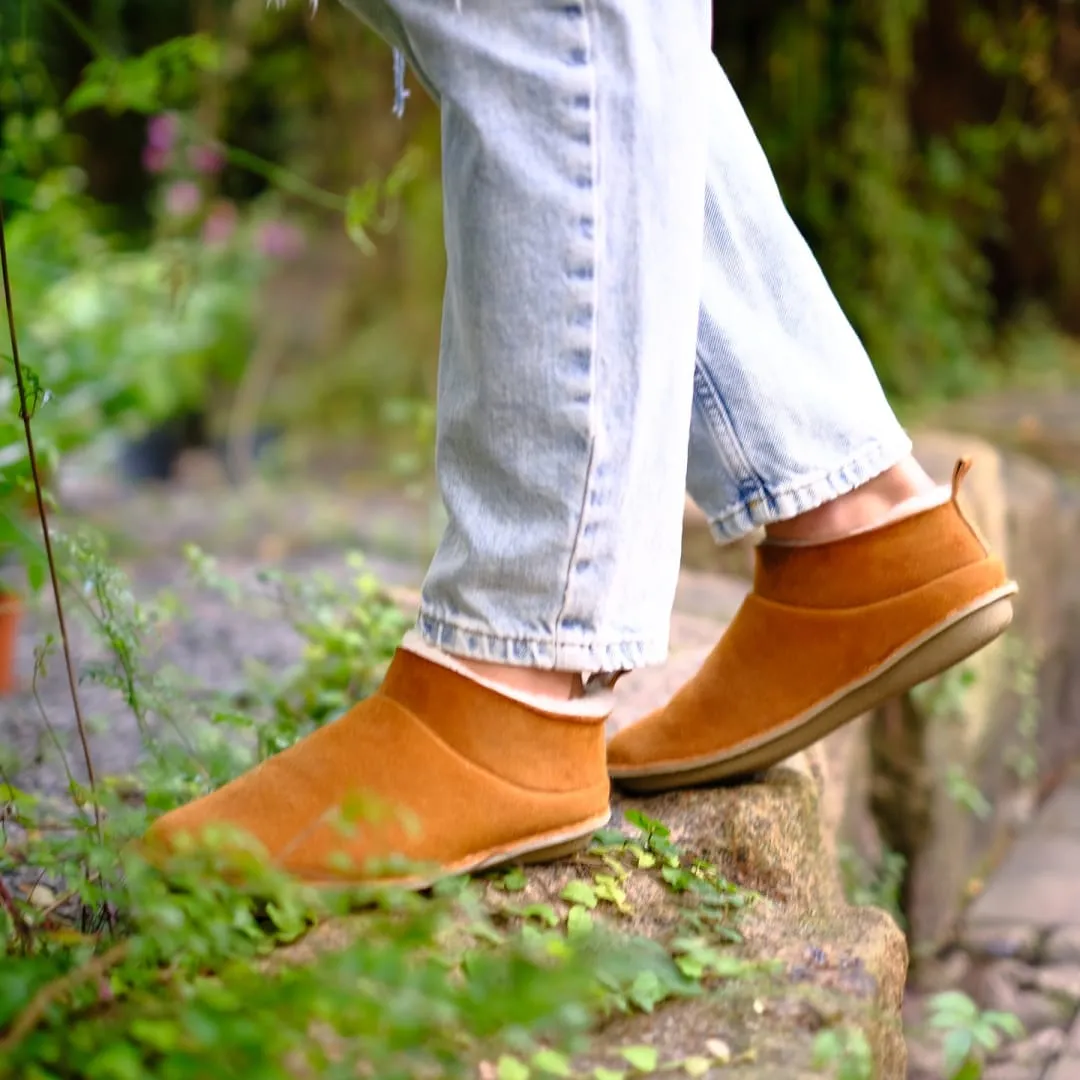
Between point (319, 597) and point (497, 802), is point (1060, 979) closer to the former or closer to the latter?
point (319, 597)

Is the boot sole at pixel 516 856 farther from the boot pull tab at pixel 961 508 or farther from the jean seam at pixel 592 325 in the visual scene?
the boot pull tab at pixel 961 508

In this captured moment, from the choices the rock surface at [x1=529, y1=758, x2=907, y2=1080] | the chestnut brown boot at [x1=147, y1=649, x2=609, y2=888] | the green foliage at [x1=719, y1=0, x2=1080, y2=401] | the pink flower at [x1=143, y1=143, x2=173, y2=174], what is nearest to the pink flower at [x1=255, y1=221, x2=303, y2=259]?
the pink flower at [x1=143, y1=143, x2=173, y2=174]

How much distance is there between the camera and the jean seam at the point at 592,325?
2.99ft

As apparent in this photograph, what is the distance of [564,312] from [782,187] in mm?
3691

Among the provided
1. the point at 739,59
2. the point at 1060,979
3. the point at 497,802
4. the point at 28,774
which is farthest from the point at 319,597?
the point at 739,59

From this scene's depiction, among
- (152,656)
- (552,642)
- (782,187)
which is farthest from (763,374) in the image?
(782,187)

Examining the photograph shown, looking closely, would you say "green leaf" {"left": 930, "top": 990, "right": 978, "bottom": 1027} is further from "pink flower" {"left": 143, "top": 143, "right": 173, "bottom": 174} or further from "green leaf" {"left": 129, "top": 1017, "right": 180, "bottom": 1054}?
"pink flower" {"left": 143, "top": 143, "right": 173, "bottom": 174}

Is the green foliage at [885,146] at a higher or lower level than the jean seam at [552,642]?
higher

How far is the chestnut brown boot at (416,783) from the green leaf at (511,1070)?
155 mm

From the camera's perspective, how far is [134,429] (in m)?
4.91

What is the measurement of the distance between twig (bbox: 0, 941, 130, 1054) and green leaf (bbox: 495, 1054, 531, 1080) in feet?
0.73

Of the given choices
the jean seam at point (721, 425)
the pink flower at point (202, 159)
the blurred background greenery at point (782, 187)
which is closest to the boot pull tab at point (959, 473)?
the jean seam at point (721, 425)

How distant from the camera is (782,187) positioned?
4.41 meters

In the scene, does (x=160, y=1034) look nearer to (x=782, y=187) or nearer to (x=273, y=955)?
(x=273, y=955)
